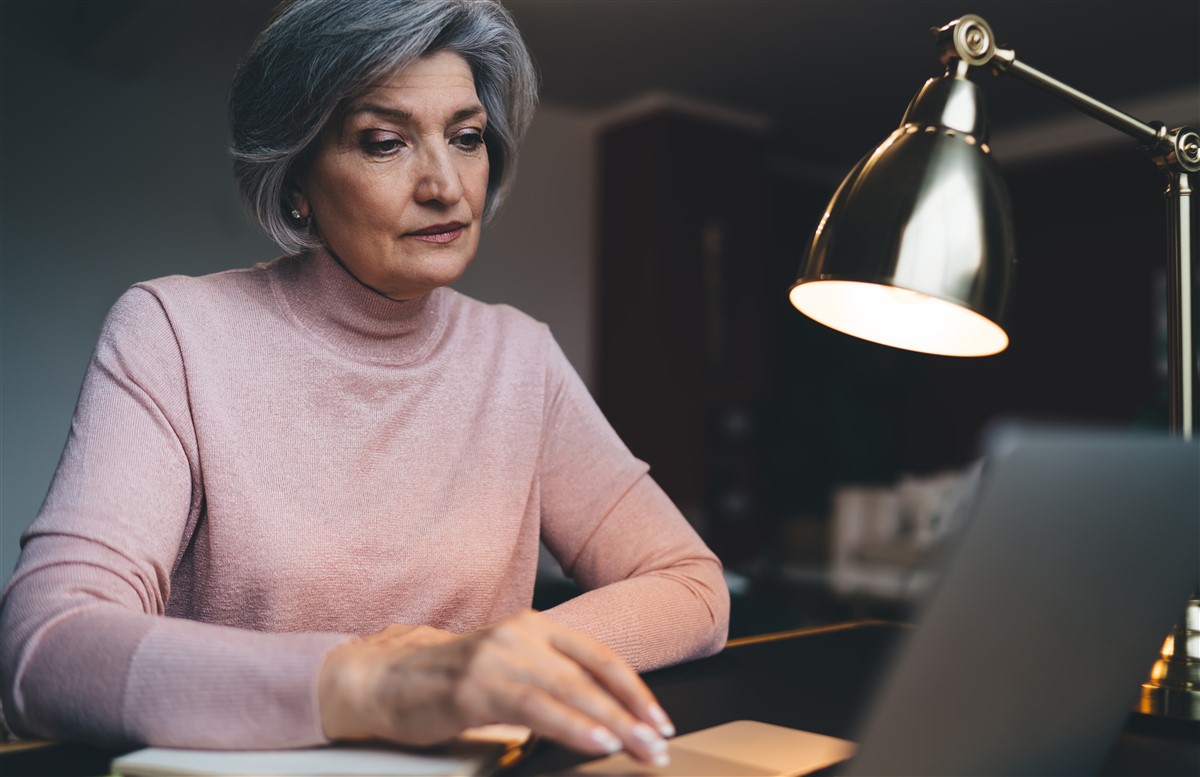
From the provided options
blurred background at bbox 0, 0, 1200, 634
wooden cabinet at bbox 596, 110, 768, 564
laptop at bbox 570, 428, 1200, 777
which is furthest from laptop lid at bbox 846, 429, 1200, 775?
wooden cabinet at bbox 596, 110, 768, 564

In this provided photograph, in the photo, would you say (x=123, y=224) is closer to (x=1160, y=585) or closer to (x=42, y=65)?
(x=42, y=65)

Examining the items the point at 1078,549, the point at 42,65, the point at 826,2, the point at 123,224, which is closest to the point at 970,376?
the point at 826,2

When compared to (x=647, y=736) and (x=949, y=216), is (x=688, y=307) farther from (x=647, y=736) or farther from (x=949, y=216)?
(x=647, y=736)

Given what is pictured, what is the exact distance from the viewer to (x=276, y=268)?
3.72 ft

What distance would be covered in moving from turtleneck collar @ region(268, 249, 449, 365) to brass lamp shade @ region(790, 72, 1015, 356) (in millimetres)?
576

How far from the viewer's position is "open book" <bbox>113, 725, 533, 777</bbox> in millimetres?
534

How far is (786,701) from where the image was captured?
79 centimetres

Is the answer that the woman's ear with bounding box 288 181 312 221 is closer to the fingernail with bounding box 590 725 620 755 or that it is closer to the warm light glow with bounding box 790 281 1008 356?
the warm light glow with bounding box 790 281 1008 356

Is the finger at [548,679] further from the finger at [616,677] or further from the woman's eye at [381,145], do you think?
the woman's eye at [381,145]

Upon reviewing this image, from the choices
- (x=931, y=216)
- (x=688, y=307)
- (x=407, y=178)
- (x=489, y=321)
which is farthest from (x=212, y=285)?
(x=688, y=307)

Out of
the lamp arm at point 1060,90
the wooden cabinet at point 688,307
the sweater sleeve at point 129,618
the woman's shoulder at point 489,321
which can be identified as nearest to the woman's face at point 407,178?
the woman's shoulder at point 489,321

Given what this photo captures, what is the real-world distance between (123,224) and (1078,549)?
463cm

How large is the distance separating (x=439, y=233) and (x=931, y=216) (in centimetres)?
59

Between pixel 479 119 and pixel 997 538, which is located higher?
pixel 479 119
